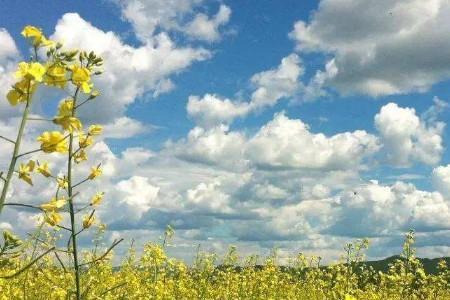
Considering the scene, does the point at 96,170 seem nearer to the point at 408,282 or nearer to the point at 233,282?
the point at 408,282

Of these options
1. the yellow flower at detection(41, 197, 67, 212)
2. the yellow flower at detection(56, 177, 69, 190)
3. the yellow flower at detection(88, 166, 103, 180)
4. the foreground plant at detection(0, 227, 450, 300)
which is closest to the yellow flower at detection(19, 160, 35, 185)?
the yellow flower at detection(41, 197, 67, 212)

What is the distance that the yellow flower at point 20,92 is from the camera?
7.92 ft

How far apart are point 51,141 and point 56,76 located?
0.29 metres

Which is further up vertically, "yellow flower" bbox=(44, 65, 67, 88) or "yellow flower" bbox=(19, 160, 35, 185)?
"yellow flower" bbox=(44, 65, 67, 88)

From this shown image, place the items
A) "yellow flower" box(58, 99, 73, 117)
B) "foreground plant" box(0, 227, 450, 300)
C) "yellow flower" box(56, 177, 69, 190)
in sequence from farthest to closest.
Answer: "foreground plant" box(0, 227, 450, 300), "yellow flower" box(56, 177, 69, 190), "yellow flower" box(58, 99, 73, 117)

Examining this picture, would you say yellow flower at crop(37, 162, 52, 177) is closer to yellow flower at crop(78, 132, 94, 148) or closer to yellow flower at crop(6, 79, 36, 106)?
yellow flower at crop(78, 132, 94, 148)

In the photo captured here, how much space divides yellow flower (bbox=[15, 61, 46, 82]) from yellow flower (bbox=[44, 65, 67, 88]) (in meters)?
0.04

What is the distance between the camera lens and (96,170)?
3.71 m

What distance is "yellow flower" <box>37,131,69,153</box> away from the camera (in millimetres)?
2521

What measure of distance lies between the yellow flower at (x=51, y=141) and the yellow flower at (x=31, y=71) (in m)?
0.26

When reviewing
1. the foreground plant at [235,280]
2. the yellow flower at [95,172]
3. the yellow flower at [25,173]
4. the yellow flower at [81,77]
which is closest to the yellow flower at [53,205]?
the yellow flower at [25,173]

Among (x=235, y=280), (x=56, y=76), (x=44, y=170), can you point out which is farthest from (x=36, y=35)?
(x=235, y=280)

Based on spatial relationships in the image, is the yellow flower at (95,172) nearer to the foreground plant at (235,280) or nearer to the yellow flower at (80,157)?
the yellow flower at (80,157)

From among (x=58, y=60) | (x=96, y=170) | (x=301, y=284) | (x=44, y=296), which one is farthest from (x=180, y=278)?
(x=58, y=60)
